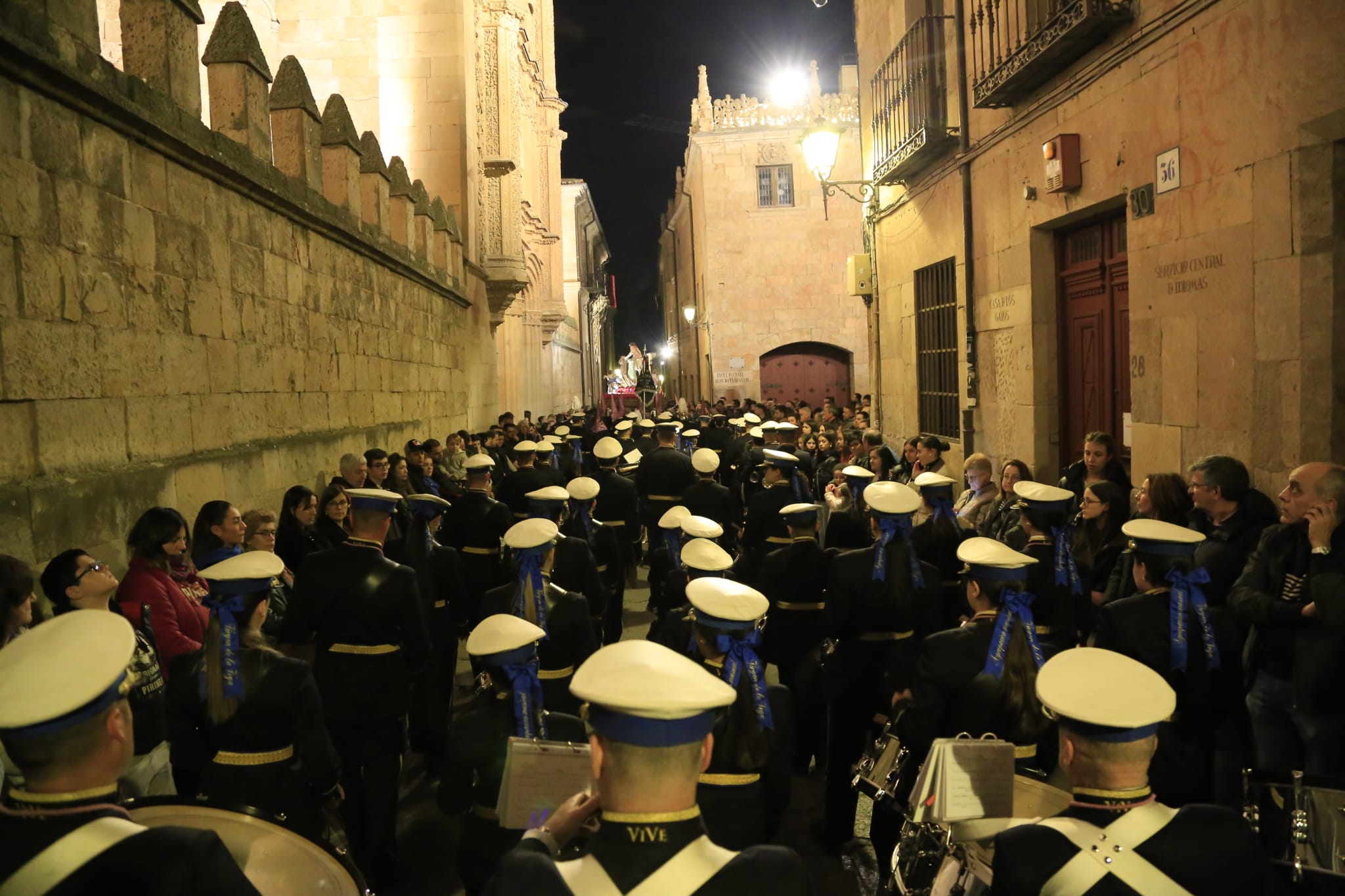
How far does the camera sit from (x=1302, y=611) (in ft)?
12.8

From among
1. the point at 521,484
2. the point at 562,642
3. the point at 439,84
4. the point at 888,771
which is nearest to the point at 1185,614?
the point at 888,771

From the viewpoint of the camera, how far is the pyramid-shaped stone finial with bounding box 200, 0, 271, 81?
7230 millimetres

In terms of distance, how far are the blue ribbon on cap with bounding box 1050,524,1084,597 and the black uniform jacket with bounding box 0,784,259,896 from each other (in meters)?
3.81

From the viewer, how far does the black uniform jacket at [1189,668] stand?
3.63 metres

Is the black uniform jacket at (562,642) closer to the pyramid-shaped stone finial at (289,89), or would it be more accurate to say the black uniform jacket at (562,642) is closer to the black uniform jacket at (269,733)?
the black uniform jacket at (269,733)

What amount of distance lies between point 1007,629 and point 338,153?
27.9 ft

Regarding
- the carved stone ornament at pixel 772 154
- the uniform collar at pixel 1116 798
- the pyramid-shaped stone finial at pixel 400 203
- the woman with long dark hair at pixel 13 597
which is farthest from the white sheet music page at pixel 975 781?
the carved stone ornament at pixel 772 154

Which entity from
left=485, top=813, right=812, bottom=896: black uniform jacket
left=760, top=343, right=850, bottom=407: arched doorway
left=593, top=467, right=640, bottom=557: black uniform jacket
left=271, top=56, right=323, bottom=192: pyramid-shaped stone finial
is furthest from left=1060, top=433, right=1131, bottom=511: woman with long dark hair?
left=760, top=343, right=850, bottom=407: arched doorway

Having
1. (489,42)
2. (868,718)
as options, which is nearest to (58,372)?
(868,718)

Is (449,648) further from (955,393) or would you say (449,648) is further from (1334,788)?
(955,393)

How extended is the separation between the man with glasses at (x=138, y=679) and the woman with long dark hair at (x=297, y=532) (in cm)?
260

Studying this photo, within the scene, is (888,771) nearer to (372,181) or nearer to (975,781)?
(975,781)

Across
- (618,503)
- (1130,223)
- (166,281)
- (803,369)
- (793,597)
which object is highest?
(1130,223)

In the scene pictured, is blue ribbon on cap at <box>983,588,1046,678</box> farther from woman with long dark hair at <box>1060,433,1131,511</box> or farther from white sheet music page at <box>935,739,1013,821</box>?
woman with long dark hair at <box>1060,433,1131,511</box>
